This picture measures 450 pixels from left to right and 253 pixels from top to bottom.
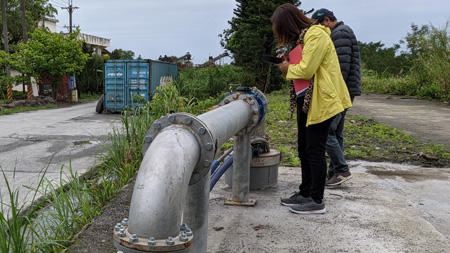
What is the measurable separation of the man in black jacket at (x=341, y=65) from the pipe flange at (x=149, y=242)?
9.71 ft

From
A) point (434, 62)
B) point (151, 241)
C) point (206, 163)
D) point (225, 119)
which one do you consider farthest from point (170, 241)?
point (434, 62)

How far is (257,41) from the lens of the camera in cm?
2462

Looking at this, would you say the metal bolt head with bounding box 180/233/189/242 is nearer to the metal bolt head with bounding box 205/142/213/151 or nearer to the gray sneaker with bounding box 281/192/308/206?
the metal bolt head with bounding box 205/142/213/151

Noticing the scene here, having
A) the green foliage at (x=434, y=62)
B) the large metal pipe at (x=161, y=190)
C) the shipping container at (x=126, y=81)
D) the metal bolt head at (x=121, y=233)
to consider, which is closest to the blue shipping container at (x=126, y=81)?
the shipping container at (x=126, y=81)

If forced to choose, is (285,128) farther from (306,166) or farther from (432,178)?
(306,166)

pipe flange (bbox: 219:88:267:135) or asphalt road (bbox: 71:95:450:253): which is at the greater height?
pipe flange (bbox: 219:88:267:135)

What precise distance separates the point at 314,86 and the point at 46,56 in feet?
69.4

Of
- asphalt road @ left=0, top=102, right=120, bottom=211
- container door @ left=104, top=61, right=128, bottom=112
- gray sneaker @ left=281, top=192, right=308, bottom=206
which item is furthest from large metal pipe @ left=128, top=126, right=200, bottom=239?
container door @ left=104, top=61, right=128, bottom=112

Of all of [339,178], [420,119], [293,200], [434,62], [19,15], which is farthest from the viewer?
[19,15]

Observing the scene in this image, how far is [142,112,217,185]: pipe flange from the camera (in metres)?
1.67

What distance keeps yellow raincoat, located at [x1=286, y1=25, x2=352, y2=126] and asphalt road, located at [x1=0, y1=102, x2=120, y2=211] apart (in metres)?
2.73

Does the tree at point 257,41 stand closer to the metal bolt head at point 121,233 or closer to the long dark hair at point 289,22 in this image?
the long dark hair at point 289,22

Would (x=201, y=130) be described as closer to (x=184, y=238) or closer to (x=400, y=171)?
(x=184, y=238)

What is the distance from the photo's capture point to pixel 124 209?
3234mm
